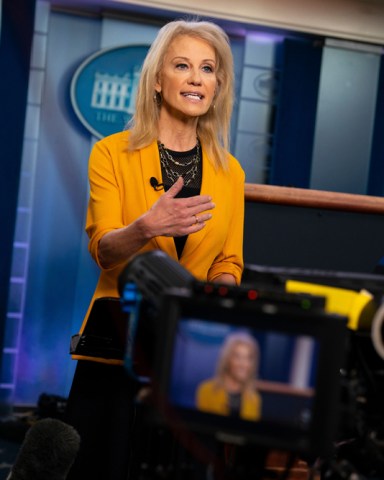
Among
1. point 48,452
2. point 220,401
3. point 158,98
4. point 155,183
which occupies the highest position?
point 158,98

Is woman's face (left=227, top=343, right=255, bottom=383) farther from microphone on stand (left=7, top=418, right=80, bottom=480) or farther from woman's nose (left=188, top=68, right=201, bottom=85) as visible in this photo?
woman's nose (left=188, top=68, right=201, bottom=85)

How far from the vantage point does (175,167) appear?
5.87 ft

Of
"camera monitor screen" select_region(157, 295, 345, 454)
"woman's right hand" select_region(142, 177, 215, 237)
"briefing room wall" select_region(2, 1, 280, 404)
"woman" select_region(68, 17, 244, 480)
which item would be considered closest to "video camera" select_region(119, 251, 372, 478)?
"camera monitor screen" select_region(157, 295, 345, 454)

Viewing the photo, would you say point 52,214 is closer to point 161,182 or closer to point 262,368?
point 161,182

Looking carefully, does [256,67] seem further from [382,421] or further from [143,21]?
[382,421]

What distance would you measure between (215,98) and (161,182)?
0.27m

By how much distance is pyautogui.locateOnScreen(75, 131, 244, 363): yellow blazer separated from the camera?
1.69 metres

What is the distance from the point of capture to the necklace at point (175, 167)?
69.9 inches

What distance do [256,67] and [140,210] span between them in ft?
11.2

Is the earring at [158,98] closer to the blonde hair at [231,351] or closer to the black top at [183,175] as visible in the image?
the black top at [183,175]

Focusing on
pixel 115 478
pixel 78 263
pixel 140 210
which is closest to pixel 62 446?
pixel 115 478

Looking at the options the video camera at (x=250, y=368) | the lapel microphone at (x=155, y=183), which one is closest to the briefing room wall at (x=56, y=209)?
the lapel microphone at (x=155, y=183)

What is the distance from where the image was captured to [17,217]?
4727 mm

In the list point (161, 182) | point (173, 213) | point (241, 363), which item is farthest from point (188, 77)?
point (241, 363)
